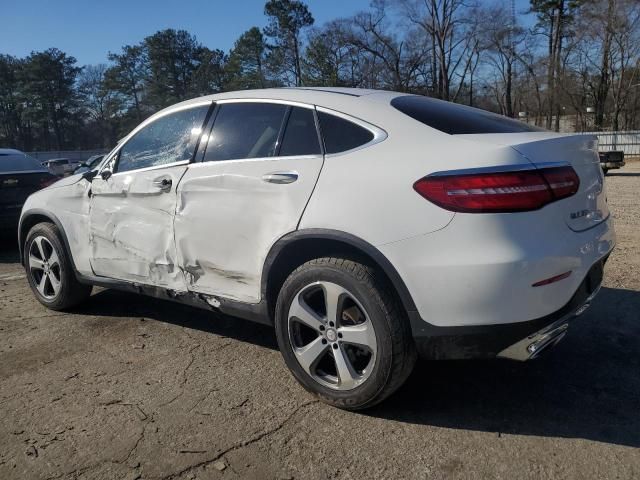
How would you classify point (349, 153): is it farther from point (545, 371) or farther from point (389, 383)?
point (545, 371)

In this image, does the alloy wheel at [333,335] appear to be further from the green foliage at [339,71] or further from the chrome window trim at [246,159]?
the green foliage at [339,71]

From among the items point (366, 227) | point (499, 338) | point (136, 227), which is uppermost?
point (366, 227)

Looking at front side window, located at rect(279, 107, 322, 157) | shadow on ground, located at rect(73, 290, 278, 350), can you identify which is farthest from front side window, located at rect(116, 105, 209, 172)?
shadow on ground, located at rect(73, 290, 278, 350)

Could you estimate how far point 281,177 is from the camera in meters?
3.02

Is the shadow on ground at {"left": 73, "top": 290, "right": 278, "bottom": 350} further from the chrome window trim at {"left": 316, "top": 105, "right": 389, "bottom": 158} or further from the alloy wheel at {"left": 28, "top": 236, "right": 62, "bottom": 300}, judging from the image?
the chrome window trim at {"left": 316, "top": 105, "right": 389, "bottom": 158}

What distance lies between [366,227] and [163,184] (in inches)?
64.7

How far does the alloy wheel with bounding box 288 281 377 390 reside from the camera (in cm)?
276

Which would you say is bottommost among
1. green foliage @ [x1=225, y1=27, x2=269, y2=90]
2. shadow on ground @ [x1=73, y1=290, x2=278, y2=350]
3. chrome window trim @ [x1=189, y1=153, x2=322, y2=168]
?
shadow on ground @ [x1=73, y1=290, x2=278, y2=350]

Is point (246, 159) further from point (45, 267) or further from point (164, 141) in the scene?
point (45, 267)

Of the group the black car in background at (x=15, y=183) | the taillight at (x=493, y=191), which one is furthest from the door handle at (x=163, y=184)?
the black car in background at (x=15, y=183)

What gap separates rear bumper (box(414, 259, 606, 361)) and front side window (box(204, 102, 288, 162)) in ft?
4.69

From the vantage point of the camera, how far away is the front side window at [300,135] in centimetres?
305

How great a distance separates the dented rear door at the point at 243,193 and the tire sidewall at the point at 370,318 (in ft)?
0.82

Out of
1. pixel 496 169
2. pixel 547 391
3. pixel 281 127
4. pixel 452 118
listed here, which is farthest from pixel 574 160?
pixel 281 127
